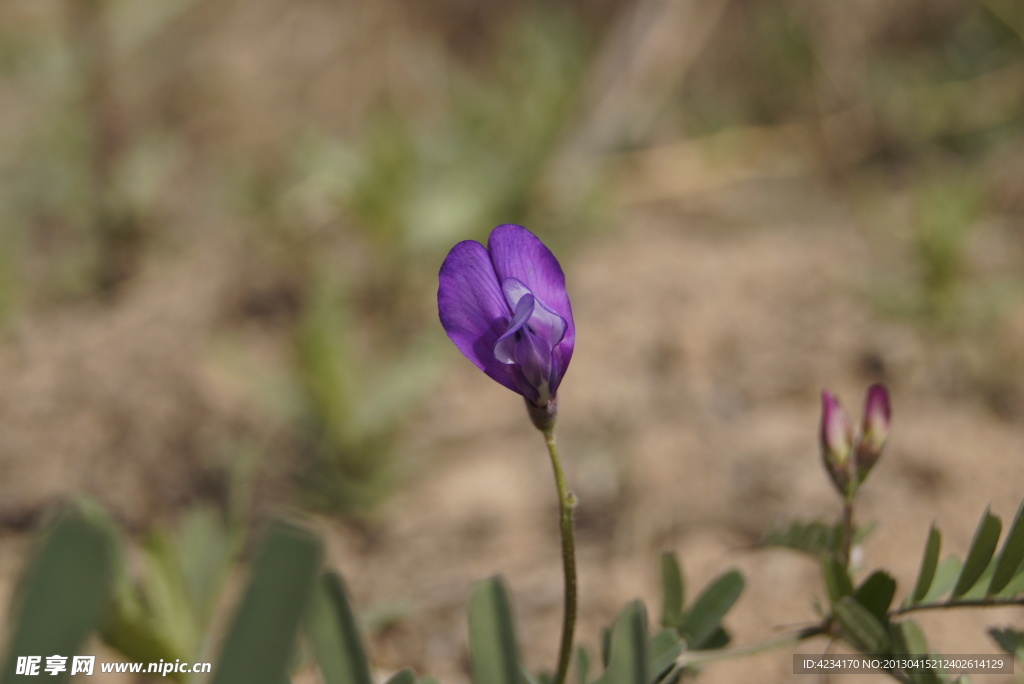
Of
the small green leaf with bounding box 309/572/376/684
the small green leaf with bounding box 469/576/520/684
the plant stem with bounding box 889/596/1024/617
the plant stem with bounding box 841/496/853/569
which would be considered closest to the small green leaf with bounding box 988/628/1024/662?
the plant stem with bounding box 889/596/1024/617

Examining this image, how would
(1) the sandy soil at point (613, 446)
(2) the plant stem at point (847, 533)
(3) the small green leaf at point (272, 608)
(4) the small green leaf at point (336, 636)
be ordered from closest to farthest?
(3) the small green leaf at point (272, 608) < (4) the small green leaf at point (336, 636) < (2) the plant stem at point (847, 533) < (1) the sandy soil at point (613, 446)

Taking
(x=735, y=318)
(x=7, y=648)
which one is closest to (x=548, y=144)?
(x=735, y=318)

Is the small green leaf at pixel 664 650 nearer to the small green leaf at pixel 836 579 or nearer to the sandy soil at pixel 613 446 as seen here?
the small green leaf at pixel 836 579

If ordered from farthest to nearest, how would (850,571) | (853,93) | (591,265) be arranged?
(853,93), (591,265), (850,571)

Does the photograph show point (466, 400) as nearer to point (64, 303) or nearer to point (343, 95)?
point (64, 303)

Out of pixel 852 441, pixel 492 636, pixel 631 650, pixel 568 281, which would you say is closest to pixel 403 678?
pixel 492 636

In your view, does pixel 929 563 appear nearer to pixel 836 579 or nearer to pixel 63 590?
pixel 836 579

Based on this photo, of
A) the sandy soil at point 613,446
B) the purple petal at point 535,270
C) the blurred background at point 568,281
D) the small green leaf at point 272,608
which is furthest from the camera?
the blurred background at point 568,281

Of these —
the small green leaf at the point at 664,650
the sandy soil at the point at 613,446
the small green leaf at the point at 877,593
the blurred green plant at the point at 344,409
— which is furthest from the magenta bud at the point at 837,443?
the blurred green plant at the point at 344,409
